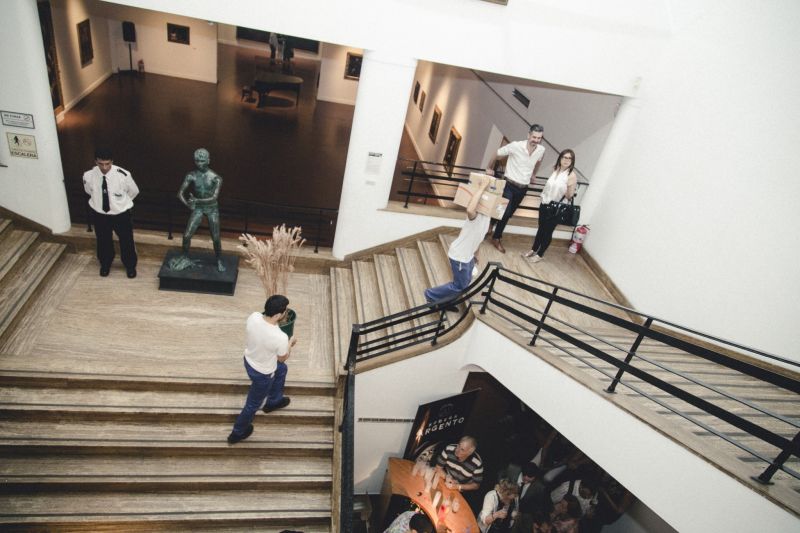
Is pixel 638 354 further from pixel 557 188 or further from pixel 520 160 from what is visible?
pixel 520 160

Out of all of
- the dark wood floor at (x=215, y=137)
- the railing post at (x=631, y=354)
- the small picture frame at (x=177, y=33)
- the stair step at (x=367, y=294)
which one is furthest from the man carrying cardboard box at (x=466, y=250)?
the small picture frame at (x=177, y=33)

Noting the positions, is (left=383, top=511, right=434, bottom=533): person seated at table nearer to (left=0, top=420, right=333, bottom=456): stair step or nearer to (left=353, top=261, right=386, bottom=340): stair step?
(left=0, top=420, right=333, bottom=456): stair step

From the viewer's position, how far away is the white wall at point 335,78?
56.4ft

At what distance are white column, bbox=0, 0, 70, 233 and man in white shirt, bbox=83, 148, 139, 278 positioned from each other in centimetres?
92

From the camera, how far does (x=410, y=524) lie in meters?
5.38

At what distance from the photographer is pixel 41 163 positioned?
21.4ft

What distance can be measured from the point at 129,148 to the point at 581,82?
905 cm

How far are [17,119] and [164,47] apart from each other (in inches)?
473

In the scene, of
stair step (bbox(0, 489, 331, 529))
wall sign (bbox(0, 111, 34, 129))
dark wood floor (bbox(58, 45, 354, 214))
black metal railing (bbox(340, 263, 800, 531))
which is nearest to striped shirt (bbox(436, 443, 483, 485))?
black metal railing (bbox(340, 263, 800, 531))

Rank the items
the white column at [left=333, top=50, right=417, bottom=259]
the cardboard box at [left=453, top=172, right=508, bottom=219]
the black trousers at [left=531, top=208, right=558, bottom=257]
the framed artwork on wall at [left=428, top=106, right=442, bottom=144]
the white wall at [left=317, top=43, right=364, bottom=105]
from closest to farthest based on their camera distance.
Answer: the cardboard box at [left=453, top=172, right=508, bottom=219] → the white column at [left=333, top=50, right=417, bottom=259] → the black trousers at [left=531, top=208, right=558, bottom=257] → the framed artwork on wall at [left=428, top=106, right=442, bottom=144] → the white wall at [left=317, top=43, right=364, bottom=105]

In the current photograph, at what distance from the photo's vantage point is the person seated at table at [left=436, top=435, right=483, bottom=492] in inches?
253

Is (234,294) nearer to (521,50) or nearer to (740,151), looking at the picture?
(521,50)

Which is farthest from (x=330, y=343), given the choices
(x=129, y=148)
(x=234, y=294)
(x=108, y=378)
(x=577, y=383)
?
(x=129, y=148)

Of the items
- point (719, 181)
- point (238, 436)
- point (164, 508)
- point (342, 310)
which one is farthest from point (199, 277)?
point (719, 181)
